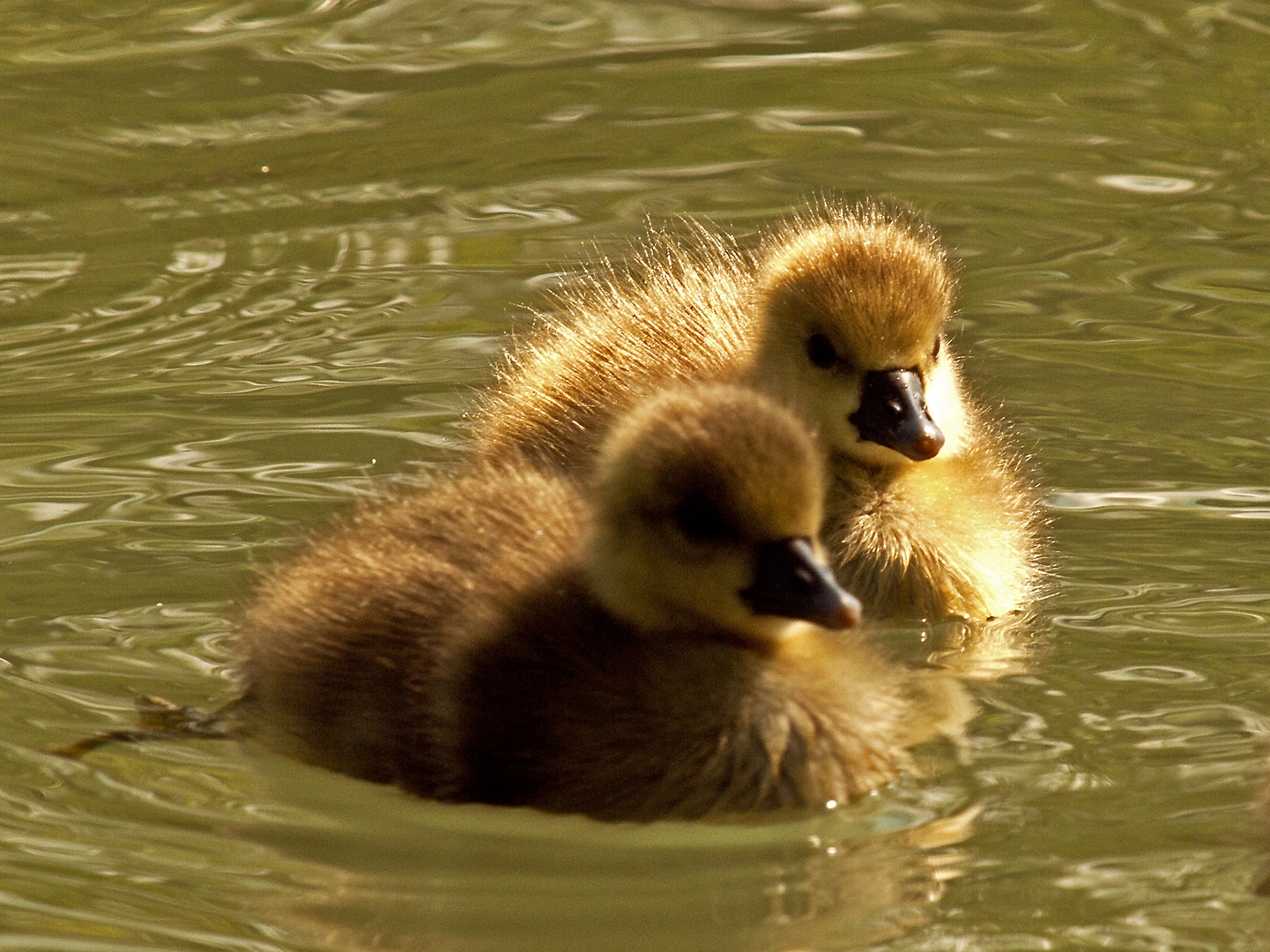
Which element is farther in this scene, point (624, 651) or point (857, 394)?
point (857, 394)

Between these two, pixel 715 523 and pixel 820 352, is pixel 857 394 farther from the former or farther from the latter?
pixel 715 523

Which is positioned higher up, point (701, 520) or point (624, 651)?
point (701, 520)

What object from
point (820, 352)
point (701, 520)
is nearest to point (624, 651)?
point (701, 520)

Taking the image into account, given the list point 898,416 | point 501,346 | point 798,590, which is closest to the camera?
point 798,590

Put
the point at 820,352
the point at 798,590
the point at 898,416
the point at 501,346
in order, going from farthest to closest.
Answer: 1. the point at 501,346
2. the point at 820,352
3. the point at 898,416
4. the point at 798,590

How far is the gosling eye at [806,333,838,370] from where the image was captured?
4723 millimetres

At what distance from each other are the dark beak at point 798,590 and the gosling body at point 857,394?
1.00 metres

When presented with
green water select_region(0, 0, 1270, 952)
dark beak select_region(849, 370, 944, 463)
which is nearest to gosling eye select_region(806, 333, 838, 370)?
dark beak select_region(849, 370, 944, 463)

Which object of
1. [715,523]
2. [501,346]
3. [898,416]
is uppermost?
[715,523]

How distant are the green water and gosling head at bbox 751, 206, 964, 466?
0.42 m

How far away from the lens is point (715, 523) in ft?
11.8

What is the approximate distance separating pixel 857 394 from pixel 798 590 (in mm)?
1206

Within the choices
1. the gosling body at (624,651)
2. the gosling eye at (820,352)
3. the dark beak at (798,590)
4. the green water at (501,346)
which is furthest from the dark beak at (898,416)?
the dark beak at (798,590)

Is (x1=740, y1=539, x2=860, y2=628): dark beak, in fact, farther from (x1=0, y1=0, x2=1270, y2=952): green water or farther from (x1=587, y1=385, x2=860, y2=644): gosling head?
(x1=0, y1=0, x2=1270, y2=952): green water
